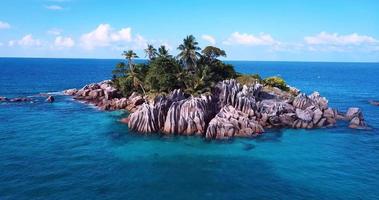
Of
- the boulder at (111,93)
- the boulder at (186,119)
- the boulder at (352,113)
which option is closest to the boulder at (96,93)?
the boulder at (111,93)

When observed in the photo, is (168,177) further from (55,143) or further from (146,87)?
(146,87)

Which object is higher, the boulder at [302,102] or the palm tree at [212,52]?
the palm tree at [212,52]

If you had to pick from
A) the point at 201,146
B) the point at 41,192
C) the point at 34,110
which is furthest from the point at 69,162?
the point at 34,110

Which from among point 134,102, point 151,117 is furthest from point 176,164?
point 134,102

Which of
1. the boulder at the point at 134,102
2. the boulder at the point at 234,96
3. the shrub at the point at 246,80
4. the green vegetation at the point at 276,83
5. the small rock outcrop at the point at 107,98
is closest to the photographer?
the boulder at the point at 234,96

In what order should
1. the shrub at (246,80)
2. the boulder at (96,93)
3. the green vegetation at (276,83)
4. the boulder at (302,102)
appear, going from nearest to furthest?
the boulder at (302,102), the shrub at (246,80), the green vegetation at (276,83), the boulder at (96,93)

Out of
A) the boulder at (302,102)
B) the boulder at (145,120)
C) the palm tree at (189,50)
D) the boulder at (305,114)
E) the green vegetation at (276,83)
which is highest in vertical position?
the palm tree at (189,50)

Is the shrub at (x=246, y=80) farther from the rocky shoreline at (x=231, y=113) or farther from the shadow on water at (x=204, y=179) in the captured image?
the shadow on water at (x=204, y=179)
